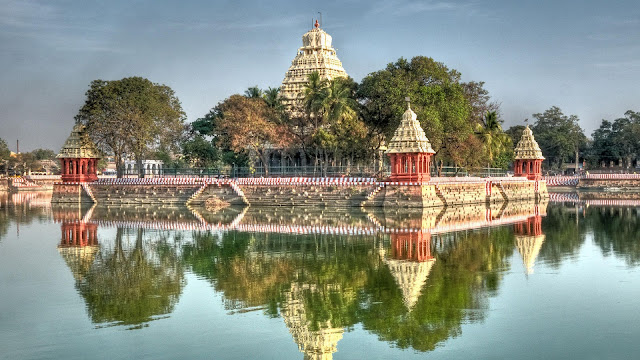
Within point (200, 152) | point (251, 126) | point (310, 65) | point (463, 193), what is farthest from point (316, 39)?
point (463, 193)

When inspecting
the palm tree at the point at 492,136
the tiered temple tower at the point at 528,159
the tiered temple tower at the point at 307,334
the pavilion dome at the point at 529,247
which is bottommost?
the tiered temple tower at the point at 307,334

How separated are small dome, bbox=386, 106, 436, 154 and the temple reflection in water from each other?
15.6 feet

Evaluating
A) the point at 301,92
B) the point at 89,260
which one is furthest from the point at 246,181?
the point at 89,260

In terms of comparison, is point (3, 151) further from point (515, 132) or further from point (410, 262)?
point (410, 262)

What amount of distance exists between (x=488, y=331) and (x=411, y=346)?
1764 mm

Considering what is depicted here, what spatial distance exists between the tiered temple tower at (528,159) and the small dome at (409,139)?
1650cm

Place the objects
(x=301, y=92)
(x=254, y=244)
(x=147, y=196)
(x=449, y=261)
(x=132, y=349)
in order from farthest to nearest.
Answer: (x=301, y=92) < (x=147, y=196) < (x=254, y=244) < (x=449, y=261) < (x=132, y=349)

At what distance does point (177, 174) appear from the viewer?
50125 mm

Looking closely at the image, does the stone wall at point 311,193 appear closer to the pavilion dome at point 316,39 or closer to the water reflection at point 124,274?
the water reflection at point 124,274

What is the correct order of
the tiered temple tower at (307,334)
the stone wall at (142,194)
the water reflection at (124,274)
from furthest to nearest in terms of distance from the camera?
the stone wall at (142,194) → the water reflection at (124,274) → the tiered temple tower at (307,334)

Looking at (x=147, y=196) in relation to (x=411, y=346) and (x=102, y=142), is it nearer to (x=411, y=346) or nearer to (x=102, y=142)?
(x=102, y=142)

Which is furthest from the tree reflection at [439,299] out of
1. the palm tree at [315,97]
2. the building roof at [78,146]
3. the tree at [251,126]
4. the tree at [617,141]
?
the tree at [617,141]

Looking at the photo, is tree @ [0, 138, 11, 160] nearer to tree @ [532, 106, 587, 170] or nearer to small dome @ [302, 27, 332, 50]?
small dome @ [302, 27, 332, 50]

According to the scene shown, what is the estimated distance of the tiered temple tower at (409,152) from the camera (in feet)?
129
